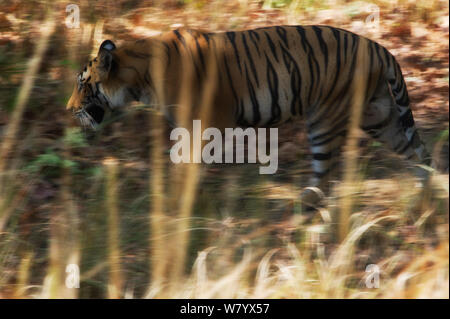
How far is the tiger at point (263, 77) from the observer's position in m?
4.88

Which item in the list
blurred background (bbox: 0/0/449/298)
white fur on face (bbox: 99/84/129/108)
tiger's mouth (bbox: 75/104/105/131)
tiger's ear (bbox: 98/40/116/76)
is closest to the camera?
blurred background (bbox: 0/0/449/298)

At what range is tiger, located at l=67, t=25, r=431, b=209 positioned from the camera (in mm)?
4875

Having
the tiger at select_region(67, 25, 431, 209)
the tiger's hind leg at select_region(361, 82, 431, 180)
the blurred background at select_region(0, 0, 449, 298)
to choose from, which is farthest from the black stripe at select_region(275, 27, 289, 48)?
the blurred background at select_region(0, 0, 449, 298)

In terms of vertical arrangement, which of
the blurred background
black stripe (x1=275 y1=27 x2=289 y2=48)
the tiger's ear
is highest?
black stripe (x1=275 y1=27 x2=289 y2=48)

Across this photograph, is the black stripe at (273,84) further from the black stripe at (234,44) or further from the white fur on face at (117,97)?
the white fur on face at (117,97)

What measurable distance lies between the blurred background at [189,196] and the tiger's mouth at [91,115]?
131 mm

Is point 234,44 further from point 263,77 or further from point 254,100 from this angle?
point 254,100

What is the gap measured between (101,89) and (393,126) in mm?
2259

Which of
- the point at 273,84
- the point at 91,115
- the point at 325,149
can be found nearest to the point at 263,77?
the point at 273,84

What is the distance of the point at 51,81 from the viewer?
583 cm

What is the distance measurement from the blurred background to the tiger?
1.29ft

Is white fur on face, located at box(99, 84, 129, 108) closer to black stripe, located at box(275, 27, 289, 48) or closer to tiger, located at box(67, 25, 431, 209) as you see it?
tiger, located at box(67, 25, 431, 209)
